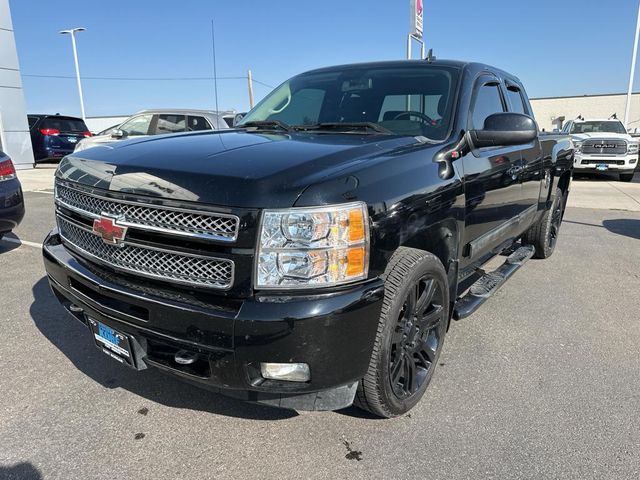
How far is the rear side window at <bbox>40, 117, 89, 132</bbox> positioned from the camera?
17.4 meters

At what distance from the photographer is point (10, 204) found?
5.18 m

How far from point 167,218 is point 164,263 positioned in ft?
0.67

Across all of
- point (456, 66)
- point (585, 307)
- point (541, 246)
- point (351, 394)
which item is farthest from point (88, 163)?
point (541, 246)

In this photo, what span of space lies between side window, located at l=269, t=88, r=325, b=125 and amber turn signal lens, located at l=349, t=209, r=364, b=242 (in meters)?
1.59

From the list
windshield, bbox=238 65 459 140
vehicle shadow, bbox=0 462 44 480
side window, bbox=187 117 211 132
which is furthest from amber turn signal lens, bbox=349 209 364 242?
side window, bbox=187 117 211 132

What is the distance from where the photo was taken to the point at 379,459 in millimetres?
2258

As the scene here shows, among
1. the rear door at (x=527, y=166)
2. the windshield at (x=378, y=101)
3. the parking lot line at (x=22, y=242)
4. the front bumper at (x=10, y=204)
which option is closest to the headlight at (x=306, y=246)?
the windshield at (x=378, y=101)

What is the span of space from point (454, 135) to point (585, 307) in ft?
7.54

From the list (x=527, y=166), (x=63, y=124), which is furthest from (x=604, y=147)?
(x=63, y=124)

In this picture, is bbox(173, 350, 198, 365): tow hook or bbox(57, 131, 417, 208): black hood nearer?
bbox(57, 131, 417, 208): black hood

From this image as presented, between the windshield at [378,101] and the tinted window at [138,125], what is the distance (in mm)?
7687

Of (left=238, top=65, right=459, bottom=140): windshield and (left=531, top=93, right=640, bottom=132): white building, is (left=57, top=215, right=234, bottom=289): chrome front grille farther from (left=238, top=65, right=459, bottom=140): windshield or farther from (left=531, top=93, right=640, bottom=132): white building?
(left=531, top=93, right=640, bottom=132): white building

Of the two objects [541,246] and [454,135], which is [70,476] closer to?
[454,135]

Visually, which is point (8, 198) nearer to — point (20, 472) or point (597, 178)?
point (20, 472)
